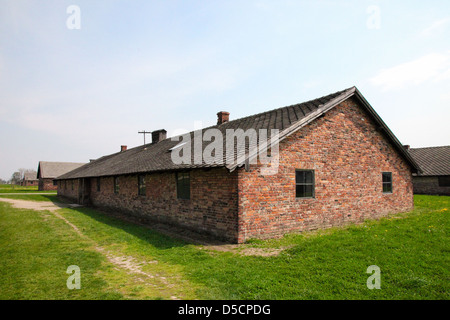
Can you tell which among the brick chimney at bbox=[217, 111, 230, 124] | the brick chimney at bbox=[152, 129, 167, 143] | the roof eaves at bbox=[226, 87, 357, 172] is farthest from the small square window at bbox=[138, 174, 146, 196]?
the brick chimney at bbox=[152, 129, 167, 143]

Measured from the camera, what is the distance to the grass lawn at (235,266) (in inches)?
192

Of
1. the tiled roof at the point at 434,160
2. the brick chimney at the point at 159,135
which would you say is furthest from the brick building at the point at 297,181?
the tiled roof at the point at 434,160

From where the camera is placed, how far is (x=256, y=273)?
18.9ft

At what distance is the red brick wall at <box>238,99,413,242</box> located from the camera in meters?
8.93

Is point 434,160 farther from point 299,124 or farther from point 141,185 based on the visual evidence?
point 141,185

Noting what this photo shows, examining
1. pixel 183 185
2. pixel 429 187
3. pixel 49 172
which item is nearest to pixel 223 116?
pixel 183 185

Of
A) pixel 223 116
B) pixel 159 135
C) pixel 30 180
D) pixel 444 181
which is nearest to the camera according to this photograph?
pixel 223 116

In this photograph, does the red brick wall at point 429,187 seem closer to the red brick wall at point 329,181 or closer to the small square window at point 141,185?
the red brick wall at point 329,181

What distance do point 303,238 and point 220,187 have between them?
3187 millimetres

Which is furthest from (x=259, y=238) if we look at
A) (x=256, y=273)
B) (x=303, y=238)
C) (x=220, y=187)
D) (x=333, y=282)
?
(x=333, y=282)

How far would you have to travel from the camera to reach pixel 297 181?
10.2 meters

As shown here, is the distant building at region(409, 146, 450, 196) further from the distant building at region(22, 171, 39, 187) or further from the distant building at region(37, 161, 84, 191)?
the distant building at region(22, 171, 39, 187)

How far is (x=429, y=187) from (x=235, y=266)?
99.5 feet
